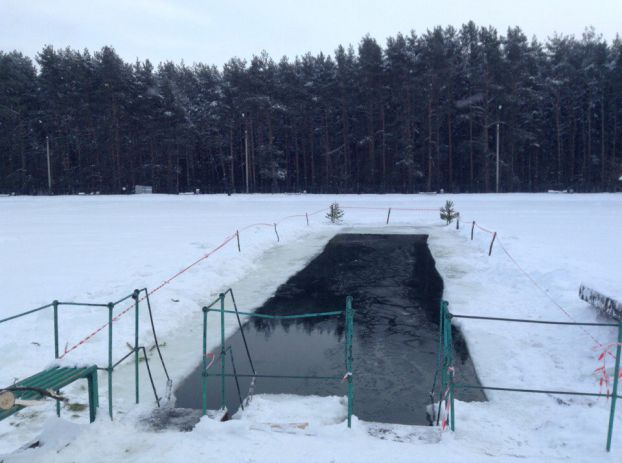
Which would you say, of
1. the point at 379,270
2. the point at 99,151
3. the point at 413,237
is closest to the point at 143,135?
the point at 99,151

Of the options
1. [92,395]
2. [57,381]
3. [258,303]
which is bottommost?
[258,303]

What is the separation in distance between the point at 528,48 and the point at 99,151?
54.6m

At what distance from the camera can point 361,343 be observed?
9156 mm

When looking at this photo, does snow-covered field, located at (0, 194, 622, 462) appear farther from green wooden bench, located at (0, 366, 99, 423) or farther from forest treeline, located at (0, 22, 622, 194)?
forest treeline, located at (0, 22, 622, 194)

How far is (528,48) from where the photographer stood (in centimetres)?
5988

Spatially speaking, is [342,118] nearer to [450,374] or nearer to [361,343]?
[361,343]

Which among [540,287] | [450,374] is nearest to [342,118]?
[540,287]

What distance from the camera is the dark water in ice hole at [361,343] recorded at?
23.2ft

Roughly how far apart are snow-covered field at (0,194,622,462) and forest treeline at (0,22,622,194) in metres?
34.9

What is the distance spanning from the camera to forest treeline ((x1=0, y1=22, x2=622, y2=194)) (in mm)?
57969

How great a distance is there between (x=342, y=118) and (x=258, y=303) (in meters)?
56.2

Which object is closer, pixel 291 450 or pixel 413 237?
pixel 291 450

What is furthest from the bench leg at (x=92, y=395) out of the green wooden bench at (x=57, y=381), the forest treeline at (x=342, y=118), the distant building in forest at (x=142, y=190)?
the distant building in forest at (x=142, y=190)

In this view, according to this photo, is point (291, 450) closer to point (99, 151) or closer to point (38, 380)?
point (38, 380)
